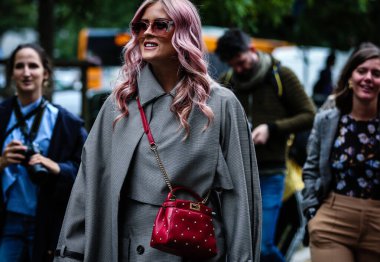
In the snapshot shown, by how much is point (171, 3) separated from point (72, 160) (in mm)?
1635

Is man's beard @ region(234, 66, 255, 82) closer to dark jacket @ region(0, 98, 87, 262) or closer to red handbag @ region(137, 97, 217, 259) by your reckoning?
dark jacket @ region(0, 98, 87, 262)

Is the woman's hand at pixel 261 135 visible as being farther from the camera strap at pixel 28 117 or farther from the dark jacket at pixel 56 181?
the camera strap at pixel 28 117

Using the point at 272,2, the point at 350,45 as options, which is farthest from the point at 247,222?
the point at 350,45

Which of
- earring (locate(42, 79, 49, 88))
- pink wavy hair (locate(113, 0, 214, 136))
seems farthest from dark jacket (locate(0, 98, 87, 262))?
pink wavy hair (locate(113, 0, 214, 136))

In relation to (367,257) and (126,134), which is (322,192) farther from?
(126,134)

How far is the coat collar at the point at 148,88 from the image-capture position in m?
3.46

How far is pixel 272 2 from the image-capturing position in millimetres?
10344

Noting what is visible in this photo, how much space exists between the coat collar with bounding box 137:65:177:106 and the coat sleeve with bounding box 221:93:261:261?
1.03 feet

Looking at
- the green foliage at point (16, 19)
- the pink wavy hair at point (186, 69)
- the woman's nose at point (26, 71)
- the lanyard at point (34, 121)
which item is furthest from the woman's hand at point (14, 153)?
the green foliage at point (16, 19)

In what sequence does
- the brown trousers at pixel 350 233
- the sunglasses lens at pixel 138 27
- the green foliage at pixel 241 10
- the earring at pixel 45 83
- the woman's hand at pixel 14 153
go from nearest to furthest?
1. the sunglasses lens at pixel 138 27
2. the woman's hand at pixel 14 153
3. the brown trousers at pixel 350 233
4. the earring at pixel 45 83
5. the green foliage at pixel 241 10

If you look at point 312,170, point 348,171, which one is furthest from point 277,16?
point 348,171

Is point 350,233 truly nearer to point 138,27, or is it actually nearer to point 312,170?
point 312,170

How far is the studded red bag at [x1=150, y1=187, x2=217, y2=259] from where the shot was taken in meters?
3.14

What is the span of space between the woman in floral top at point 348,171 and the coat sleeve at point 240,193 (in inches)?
50.9
